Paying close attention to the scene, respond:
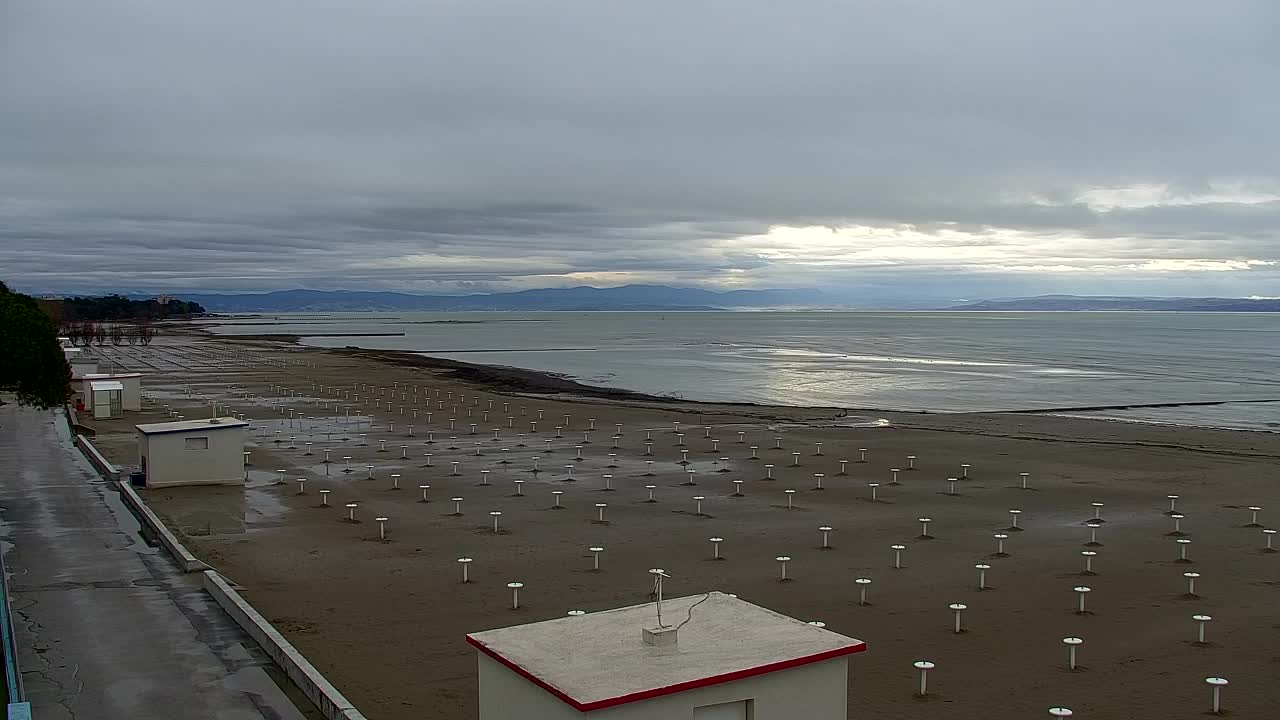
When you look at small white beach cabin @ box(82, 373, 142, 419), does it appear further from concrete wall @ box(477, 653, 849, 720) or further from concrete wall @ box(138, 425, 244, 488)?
concrete wall @ box(477, 653, 849, 720)

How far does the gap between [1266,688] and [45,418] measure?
4214cm

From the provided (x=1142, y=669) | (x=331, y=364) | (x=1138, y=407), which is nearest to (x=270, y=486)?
(x=1142, y=669)

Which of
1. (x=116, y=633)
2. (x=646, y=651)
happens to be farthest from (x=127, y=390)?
(x=646, y=651)

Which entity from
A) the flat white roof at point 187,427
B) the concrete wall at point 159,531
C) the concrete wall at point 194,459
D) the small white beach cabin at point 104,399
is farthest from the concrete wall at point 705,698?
the small white beach cabin at point 104,399

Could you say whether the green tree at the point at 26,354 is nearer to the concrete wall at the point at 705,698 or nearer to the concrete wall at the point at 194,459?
the concrete wall at the point at 194,459

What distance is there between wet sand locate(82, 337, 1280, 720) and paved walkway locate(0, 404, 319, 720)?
43.5 inches

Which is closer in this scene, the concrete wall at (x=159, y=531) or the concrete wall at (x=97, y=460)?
the concrete wall at (x=159, y=531)

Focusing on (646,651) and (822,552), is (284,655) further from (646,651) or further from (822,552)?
(822,552)

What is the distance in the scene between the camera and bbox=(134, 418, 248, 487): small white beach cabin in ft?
82.3

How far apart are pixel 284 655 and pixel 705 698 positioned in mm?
6594

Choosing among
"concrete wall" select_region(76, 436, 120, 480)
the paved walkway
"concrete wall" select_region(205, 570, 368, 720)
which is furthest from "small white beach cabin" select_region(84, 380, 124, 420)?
"concrete wall" select_region(205, 570, 368, 720)

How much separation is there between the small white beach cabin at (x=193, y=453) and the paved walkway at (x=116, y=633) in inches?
114

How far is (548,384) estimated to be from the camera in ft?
223

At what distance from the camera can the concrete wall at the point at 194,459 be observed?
2506 centimetres
